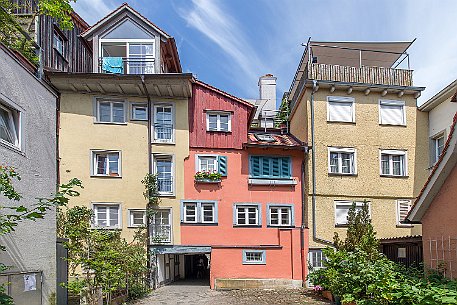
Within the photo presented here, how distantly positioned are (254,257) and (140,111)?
9.10 metres

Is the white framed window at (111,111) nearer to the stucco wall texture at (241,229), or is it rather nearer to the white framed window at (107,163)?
the white framed window at (107,163)

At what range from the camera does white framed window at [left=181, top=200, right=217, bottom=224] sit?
21.4m

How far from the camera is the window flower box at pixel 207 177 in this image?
2147 cm

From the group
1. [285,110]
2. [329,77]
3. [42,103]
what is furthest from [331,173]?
[42,103]

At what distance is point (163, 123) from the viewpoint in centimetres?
2169

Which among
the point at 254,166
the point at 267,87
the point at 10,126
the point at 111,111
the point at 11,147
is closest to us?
the point at 11,147

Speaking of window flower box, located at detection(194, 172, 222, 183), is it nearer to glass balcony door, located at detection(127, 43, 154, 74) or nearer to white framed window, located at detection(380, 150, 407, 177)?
glass balcony door, located at detection(127, 43, 154, 74)

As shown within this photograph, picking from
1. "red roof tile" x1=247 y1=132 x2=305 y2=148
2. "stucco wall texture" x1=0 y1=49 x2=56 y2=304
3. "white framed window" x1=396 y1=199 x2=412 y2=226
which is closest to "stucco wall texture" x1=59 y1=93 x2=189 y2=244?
"red roof tile" x1=247 y1=132 x2=305 y2=148

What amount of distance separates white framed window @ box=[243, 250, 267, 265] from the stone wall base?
0.85 meters

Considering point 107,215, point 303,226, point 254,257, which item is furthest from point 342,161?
point 107,215

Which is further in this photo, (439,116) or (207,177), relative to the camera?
(439,116)

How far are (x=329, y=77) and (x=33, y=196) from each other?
17.4 meters

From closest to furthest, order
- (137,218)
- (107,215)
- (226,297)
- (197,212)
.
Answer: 1. (226,297)
2. (107,215)
3. (137,218)
4. (197,212)

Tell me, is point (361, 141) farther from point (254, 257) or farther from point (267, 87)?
point (267, 87)
